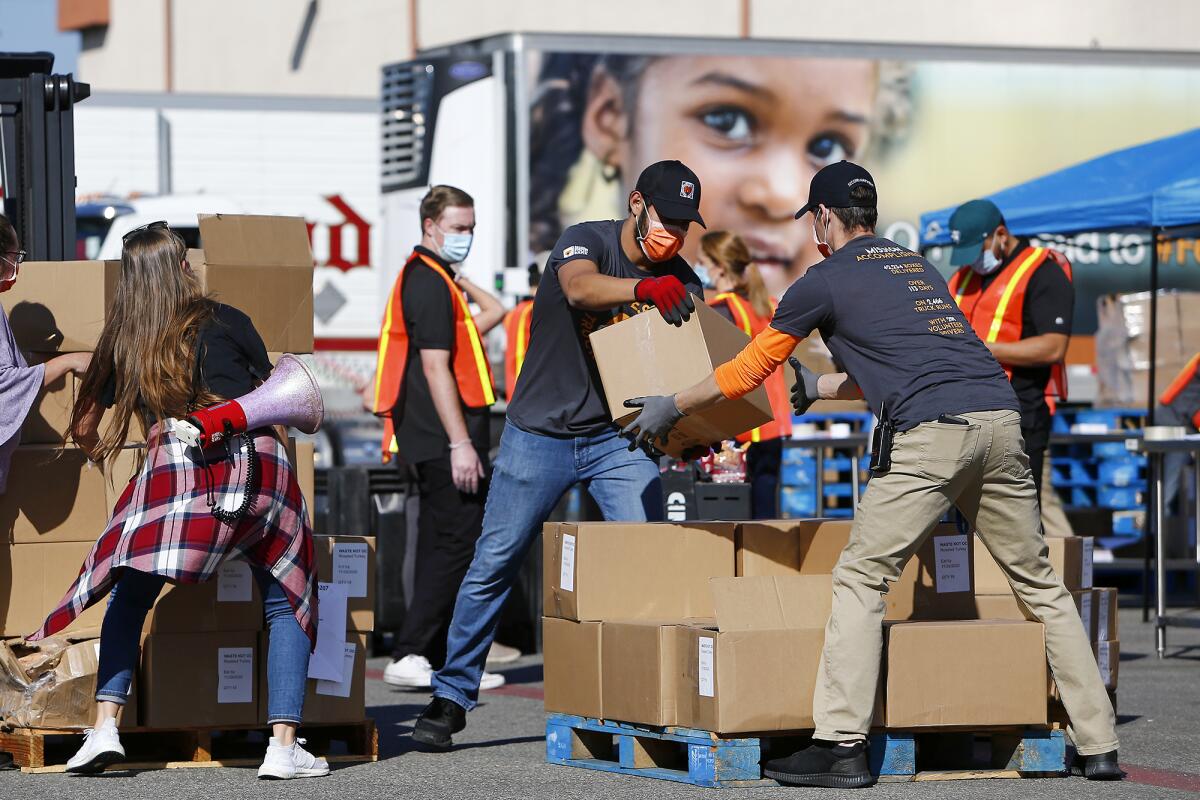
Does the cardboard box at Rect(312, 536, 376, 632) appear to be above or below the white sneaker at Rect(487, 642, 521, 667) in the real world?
above

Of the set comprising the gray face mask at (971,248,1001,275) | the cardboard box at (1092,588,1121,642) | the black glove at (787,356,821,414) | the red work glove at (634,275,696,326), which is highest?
the gray face mask at (971,248,1001,275)

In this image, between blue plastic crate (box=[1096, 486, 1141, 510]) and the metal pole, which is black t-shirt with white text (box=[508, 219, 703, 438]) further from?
blue plastic crate (box=[1096, 486, 1141, 510])

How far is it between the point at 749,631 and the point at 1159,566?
470cm

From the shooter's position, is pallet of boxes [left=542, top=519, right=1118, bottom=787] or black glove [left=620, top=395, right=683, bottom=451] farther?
black glove [left=620, top=395, right=683, bottom=451]

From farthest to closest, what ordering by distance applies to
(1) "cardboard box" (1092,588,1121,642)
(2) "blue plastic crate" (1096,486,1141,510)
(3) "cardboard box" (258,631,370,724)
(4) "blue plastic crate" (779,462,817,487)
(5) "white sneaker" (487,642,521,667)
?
(2) "blue plastic crate" (1096,486,1141,510)
(4) "blue plastic crate" (779,462,817,487)
(5) "white sneaker" (487,642,521,667)
(1) "cardboard box" (1092,588,1121,642)
(3) "cardboard box" (258,631,370,724)

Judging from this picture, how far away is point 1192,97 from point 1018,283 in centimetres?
790

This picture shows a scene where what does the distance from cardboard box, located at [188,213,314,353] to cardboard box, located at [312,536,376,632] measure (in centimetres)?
74

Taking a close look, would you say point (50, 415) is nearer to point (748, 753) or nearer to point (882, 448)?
point (748, 753)

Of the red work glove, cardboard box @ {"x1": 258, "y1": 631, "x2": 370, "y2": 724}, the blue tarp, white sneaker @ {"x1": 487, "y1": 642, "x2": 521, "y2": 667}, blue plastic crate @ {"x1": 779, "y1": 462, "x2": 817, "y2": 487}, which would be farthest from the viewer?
blue plastic crate @ {"x1": 779, "y1": 462, "x2": 817, "y2": 487}

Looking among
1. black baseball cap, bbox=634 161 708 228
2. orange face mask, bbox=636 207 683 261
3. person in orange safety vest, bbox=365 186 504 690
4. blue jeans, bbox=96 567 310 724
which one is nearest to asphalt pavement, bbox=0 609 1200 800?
blue jeans, bbox=96 567 310 724

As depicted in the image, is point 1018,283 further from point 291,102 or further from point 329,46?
point 329,46

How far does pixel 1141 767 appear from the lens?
620cm

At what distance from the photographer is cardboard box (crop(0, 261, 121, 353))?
650 centimetres

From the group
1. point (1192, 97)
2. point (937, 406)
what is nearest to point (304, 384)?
point (937, 406)
